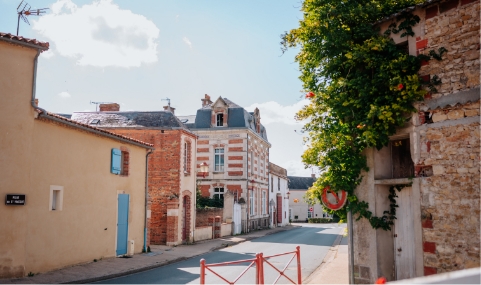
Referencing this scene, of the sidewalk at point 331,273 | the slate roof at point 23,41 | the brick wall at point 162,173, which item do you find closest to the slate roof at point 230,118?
the brick wall at point 162,173

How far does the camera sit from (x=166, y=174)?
21.0 m

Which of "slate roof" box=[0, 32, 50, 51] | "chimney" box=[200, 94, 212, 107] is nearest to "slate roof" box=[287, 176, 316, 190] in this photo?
"chimney" box=[200, 94, 212, 107]

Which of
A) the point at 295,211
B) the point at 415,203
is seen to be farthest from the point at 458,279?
the point at 295,211

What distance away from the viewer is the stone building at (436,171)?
24.0 ft

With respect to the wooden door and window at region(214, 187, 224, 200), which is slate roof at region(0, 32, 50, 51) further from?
window at region(214, 187, 224, 200)

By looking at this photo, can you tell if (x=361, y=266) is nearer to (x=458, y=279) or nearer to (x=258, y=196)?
(x=458, y=279)

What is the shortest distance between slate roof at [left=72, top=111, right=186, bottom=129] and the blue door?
619 centimetres

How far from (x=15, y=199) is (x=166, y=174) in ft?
34.8

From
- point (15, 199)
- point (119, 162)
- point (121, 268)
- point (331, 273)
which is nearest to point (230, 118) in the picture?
point (119, 162)

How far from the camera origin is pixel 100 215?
14.2m

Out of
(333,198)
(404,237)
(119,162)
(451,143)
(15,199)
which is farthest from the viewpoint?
(119,162)

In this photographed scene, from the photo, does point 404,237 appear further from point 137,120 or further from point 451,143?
point 137,120

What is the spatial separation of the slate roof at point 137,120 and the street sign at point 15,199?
10.8 metres

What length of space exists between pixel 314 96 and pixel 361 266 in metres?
4.00
